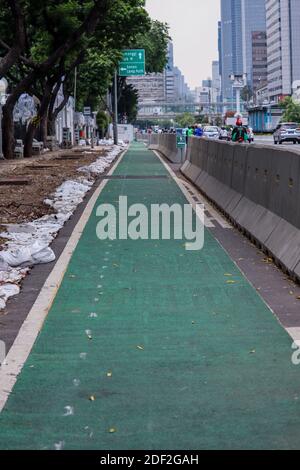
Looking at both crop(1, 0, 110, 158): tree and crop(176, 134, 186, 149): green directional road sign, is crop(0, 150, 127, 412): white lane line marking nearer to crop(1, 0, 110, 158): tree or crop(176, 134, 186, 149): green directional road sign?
crop(1, 0, 110, 158): tree

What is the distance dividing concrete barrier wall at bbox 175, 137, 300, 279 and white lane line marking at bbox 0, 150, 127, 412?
8.42 feet

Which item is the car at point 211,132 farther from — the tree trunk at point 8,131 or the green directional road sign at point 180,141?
the tree trunk at point 8,131

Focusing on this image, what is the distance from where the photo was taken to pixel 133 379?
20.7 ft

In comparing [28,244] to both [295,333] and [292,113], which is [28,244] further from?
[292,113]

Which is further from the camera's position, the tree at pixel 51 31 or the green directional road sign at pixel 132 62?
the green directional road sign at pixel 132 62

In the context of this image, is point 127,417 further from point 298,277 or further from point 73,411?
point 298,277

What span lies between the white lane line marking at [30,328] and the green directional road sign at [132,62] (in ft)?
173

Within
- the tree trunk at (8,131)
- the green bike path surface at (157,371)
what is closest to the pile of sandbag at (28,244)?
the green bike path surface at (157,371)

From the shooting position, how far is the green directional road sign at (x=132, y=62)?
64.3m

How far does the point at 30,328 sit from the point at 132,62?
58.2 m

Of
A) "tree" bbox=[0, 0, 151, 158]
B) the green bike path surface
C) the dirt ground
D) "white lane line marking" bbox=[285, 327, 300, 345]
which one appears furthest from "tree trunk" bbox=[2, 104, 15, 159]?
"white lane line marking" bbox=[285, 327, 300, 345]

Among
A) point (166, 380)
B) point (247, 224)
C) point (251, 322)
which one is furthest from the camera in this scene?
point (247, 224)
